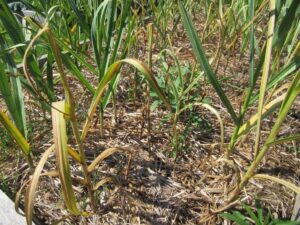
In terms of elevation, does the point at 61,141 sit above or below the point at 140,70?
below

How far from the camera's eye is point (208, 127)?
115 centimetres

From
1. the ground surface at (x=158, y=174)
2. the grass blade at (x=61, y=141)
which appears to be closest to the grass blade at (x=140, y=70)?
the grass blade at (x=61, y=141)

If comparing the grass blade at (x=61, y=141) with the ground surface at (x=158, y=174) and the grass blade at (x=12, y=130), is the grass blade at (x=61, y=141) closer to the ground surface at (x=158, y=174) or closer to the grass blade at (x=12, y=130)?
the grass blade at (x=12, y=130)

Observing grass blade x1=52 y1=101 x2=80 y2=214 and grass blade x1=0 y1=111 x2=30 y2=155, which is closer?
grass blade x1=52 y1=101 x2=80 y2=214

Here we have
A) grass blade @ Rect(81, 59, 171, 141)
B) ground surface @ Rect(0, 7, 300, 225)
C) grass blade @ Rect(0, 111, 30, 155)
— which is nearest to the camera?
grass blade @ Rect(81, 59, 171, 141)

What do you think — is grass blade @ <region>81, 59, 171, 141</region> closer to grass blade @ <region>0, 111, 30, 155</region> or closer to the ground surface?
grass blade @ <region>0, 111, 30, 155</region>

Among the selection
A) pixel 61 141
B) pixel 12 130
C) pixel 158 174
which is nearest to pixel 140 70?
pixel 61 141

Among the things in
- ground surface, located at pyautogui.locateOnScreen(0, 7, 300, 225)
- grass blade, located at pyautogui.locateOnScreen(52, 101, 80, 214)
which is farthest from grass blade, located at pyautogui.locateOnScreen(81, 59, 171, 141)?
ground surface, located at pyautogui.locateOnScreen(0, 7, 300, 225)

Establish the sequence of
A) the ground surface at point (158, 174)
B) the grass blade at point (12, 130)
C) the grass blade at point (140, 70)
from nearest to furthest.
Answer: the grass blade at point (140, 70)
the grass blade at point (12, 130)
the ground surface at point (158, 174)

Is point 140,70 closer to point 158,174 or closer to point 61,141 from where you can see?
point 61,141

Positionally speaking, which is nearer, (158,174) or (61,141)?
(61,141)

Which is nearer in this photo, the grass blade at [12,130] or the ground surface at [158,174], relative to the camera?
the grass blade at [12,130]

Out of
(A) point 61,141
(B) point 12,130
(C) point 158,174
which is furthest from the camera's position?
(C) point 158,174

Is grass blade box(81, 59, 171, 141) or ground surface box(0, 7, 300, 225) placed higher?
grass blade box(81, 59, 171, 141)
